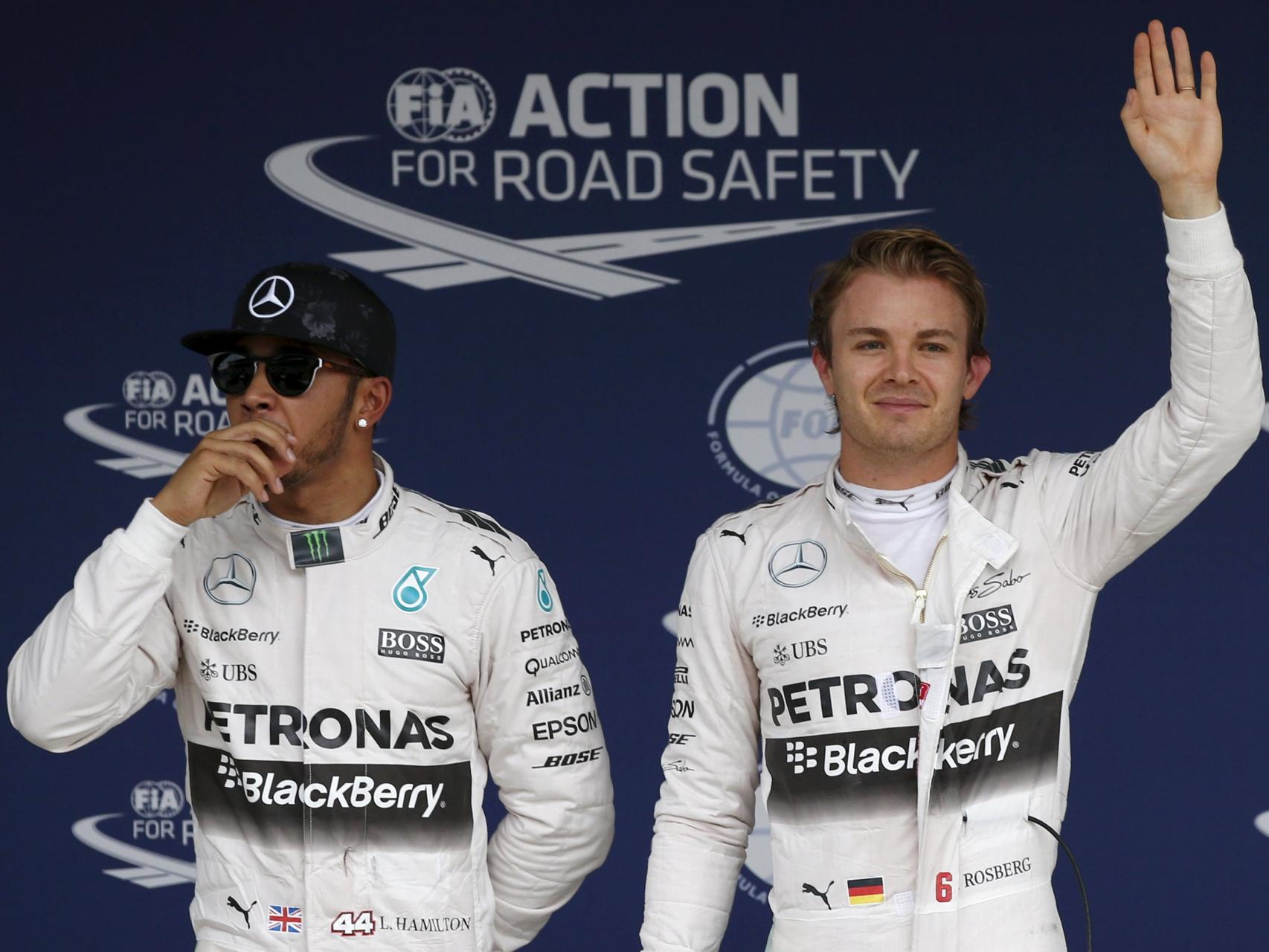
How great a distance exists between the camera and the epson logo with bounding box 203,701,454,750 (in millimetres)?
2018

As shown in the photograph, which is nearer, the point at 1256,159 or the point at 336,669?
the point at 336,669

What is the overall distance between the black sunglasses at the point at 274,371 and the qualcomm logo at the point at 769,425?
57.4 inches

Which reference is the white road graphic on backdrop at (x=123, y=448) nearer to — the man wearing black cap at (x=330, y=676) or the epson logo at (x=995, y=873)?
the man wearing black cap at (x=330, y=676)

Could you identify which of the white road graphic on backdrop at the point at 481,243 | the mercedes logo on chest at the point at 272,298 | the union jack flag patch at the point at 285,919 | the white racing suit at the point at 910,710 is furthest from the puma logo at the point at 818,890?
the white road graphic on backdrop at the point at 481,243

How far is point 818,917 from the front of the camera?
1.94 m

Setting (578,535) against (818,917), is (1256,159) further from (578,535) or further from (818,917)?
(818,917)

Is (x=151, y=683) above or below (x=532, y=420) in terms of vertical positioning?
below

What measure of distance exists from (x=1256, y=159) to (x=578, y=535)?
59.4 inches

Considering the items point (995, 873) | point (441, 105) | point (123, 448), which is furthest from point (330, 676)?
point (441, 105)

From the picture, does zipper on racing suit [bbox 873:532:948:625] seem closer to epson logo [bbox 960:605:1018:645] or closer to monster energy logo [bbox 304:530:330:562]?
epson logo [bbox 960:605:1018:645]

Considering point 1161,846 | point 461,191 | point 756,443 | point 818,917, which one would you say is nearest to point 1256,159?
point 756,443

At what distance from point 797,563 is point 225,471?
0.67 m

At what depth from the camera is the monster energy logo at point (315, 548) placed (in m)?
2.06

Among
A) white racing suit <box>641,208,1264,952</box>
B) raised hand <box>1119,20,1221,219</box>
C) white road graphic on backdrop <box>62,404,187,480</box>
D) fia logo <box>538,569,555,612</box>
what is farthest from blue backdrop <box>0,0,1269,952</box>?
raised hand <box>1119,20,1221,219</box>
